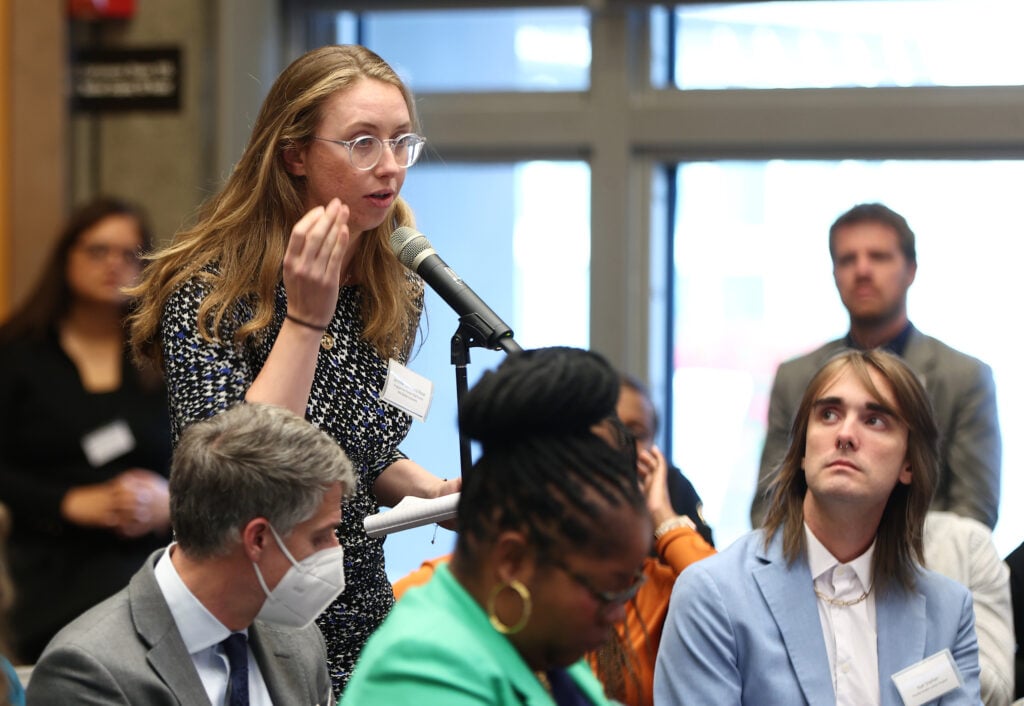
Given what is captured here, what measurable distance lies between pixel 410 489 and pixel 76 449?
2382 mm

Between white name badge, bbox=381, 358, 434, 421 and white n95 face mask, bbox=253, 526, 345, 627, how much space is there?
0.29 metres

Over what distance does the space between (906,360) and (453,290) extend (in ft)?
7.36

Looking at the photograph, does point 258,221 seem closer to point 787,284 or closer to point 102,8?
point 787,284

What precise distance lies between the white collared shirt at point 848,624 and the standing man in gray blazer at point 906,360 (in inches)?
36.7

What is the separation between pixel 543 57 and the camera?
5.44m

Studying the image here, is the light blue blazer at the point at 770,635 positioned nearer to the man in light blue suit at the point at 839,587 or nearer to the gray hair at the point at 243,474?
the man in light blue suit at the point at 839,587

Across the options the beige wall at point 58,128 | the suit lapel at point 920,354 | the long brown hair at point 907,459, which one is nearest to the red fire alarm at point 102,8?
the beige wall at point 58,128

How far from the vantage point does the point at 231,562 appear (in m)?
2.07

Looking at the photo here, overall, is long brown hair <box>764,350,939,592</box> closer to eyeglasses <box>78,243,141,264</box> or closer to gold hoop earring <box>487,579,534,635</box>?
gold hoop earring <box>487,579,534,635</box>

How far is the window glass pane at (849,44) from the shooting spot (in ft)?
16.5

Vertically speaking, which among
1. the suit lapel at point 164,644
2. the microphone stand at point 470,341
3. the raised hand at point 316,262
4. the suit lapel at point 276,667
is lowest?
the suit lapel at point 276,667

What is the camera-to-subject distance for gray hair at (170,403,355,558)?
2.03 m

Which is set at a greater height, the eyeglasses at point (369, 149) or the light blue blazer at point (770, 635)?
the eyeglasses at point (369, 149)

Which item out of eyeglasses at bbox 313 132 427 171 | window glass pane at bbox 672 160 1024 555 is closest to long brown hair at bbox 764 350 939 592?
eyeglasses at bbox 313 132 427 171
